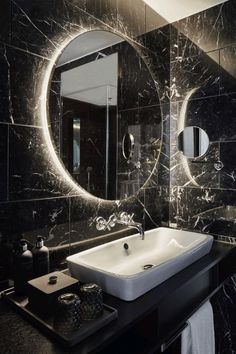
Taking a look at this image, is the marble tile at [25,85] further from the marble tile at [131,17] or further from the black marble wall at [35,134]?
the marble tile at [131,17]

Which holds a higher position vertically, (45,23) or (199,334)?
(45,23)

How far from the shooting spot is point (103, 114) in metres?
1.67

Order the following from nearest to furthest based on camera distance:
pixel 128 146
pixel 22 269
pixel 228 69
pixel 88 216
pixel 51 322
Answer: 1. pixel 51 322
2. pixel 22 269
3. pixel 88 216
4. pixel 128 146
5. pixel 228 69

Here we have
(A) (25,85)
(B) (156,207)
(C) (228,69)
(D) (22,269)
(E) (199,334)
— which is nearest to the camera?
(D) (22,269)

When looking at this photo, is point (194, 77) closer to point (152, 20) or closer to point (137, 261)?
point (152, 20)

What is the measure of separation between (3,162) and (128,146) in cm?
90

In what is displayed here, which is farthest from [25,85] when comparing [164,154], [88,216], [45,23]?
[164,154]

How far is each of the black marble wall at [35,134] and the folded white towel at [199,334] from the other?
28.1 inches

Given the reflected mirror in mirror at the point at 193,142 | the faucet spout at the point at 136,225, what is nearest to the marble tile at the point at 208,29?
the reflected mirror in mirror at the point at 193,142

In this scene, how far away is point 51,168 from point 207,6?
1.79 m

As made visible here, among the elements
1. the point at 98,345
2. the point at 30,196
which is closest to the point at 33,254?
the point at 30,196

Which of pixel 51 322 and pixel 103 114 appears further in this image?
pixel 103 114

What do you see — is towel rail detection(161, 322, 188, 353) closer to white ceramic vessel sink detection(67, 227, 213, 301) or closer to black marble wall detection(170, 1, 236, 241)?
white ceramic vessel sink detection(67, 227, 213, 301)

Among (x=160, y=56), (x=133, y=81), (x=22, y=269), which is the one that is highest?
(x=160, y=56)
